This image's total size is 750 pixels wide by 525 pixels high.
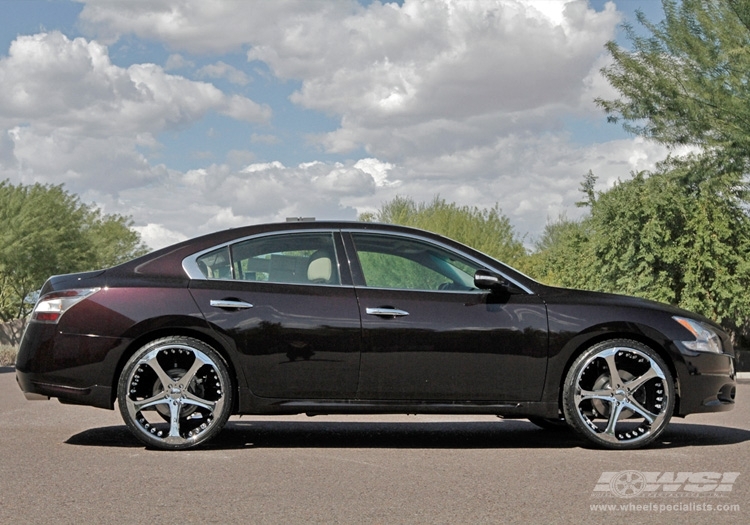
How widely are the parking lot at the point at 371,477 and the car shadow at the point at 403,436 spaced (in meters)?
0.02

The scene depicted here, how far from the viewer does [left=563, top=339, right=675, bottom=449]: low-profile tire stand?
25.2 ft

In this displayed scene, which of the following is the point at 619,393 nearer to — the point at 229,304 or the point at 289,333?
the point at 289,333

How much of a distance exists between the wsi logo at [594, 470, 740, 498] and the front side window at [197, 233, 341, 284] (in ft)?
8.13

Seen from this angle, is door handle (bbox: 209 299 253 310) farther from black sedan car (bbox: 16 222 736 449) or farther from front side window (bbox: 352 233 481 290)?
front side window (bbox: 352 233 481 290)

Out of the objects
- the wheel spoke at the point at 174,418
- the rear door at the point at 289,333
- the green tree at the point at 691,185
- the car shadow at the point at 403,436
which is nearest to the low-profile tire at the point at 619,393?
the car shadow at the point at 403,436

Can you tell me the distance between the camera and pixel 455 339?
7.64 m

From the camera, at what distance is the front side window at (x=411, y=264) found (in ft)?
26.0

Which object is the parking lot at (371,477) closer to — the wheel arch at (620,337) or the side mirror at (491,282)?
the wheel arch at (620,337)

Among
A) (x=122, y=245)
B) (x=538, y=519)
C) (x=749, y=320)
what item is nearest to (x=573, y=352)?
(x=538, y=519)

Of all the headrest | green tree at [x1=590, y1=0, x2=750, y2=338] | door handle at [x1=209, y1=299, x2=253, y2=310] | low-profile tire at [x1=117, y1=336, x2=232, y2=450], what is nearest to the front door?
the headrest

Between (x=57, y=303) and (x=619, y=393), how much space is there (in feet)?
13.1

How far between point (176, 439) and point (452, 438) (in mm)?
2208

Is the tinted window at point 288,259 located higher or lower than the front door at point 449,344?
higher

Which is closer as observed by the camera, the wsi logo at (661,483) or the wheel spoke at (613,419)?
the wsi logo at (661,483)
